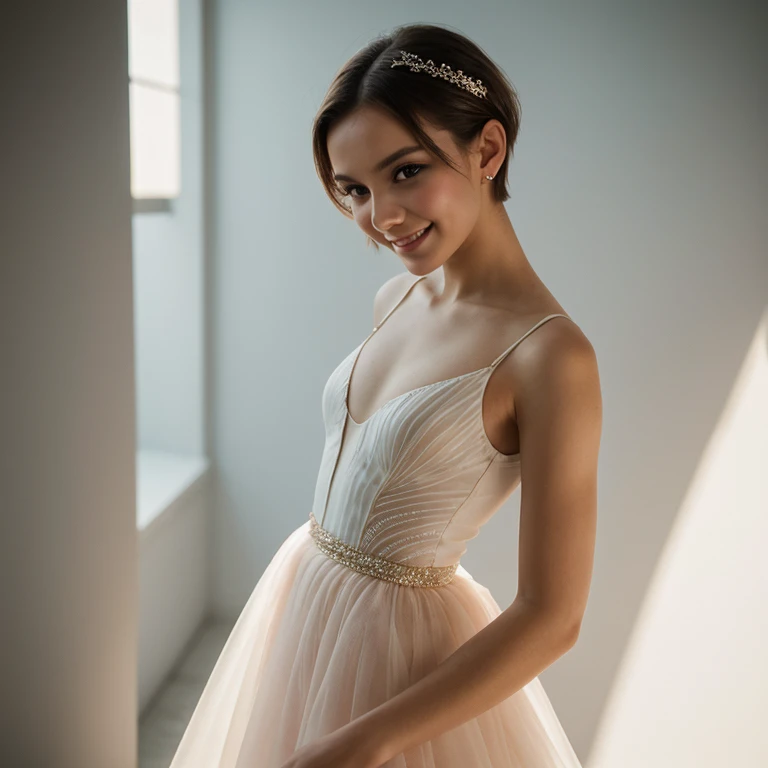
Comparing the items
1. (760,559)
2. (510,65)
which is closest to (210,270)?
(510,65)

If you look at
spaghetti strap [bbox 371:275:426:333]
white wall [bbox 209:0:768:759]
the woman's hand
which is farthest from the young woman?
white wall [bbox 209:0:768:759]

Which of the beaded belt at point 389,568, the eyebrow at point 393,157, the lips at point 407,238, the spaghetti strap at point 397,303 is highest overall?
the eyebrow at point 393,157

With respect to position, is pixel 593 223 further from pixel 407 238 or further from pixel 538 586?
pixel 538 586

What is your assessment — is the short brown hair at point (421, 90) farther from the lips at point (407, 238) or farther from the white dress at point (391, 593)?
the white dress at point (391, 593)

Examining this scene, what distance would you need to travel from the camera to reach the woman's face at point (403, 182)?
1.06 m

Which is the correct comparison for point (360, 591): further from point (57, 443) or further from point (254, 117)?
point (254, 117)

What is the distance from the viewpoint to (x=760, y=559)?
2.09 m

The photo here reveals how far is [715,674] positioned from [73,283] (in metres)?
1.82

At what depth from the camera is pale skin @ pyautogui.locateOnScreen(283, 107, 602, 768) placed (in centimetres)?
98

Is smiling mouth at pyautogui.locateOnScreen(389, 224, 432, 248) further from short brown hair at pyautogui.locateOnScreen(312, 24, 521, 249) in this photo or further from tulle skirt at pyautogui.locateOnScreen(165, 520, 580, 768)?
tulle skirt at pyautogui.locateOnScreen(165, 520, 580, 768)

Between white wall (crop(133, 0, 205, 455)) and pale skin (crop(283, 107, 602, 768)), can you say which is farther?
white wall (crop(133, 0, 205, 455))

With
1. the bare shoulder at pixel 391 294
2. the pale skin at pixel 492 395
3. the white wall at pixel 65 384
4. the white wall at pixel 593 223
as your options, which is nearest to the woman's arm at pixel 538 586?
the pale skin at pixel 492 395

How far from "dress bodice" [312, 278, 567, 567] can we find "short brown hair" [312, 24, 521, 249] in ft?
0.94

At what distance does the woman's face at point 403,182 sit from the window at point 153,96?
58.1 inches
